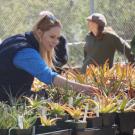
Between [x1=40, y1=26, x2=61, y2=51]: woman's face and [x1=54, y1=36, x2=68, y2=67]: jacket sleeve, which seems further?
[x1=54, y1=36, x2=68, y2=67]: jacket sleeve

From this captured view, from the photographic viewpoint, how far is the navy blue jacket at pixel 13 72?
461cm

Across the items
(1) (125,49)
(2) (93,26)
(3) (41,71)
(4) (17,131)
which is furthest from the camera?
(2) (93,26)

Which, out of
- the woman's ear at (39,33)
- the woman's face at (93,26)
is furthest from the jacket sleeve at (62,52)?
the woman's ear at (39,33)

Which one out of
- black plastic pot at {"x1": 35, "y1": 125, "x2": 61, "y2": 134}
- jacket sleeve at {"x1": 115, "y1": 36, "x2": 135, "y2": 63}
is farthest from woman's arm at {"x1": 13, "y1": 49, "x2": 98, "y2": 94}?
jacket sleeve at {"x1": 115, "y1": 36, "x2": 135, "y2": 63}

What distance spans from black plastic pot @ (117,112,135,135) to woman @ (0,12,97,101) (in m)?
0.30

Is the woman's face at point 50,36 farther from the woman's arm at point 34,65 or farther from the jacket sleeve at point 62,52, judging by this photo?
the jacket sleeve at point 62,52

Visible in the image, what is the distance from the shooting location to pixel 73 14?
399 inches

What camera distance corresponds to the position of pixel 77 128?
148 inches

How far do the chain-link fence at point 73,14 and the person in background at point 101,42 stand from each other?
1.50 m

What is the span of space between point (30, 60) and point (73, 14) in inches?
227

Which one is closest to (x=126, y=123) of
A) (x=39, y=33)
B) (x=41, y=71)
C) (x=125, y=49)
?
(x=41, y=71)

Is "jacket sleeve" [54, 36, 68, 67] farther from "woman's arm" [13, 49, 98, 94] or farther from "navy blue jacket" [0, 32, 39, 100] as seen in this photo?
"woman's arm" [13, 49, 98, 94]

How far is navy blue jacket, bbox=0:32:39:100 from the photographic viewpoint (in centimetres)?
461

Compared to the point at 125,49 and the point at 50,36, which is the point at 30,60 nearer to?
the point at 50,36
